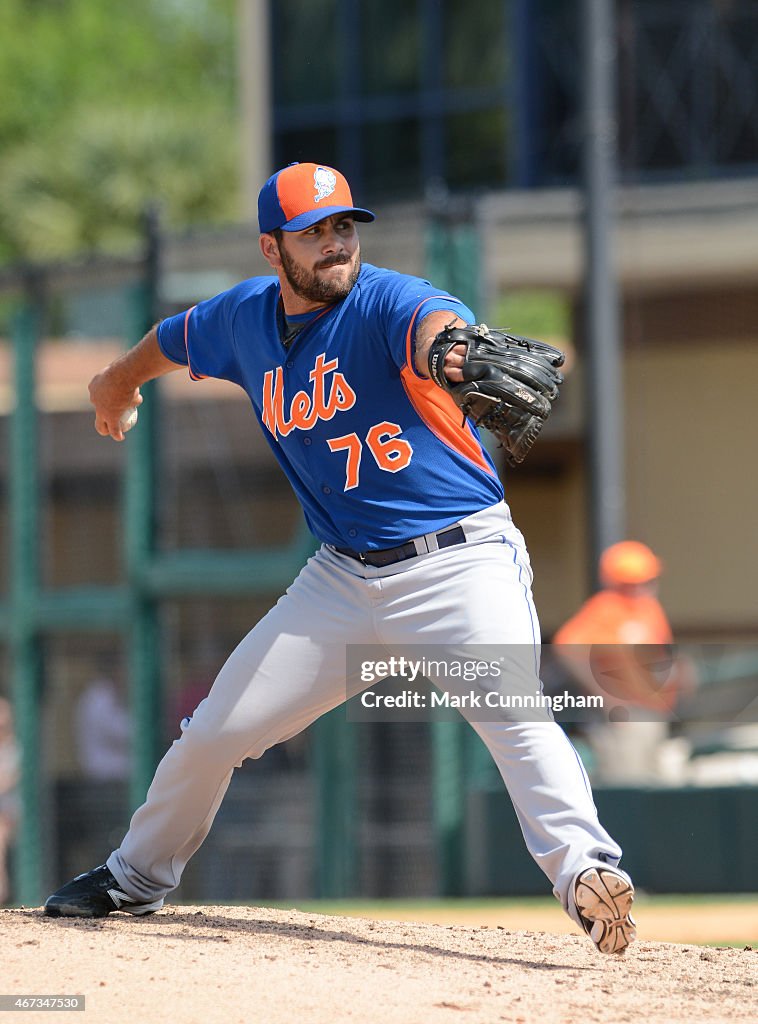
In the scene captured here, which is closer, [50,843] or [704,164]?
[50,843]

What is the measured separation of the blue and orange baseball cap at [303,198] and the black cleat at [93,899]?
1886mm

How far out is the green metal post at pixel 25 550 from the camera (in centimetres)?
962

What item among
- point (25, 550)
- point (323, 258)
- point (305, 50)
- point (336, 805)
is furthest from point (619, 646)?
point (305, 50)

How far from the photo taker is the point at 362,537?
407cm

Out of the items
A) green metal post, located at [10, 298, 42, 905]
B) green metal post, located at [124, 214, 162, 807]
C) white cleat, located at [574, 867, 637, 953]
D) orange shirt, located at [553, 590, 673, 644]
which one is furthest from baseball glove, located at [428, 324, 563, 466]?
green metal post, located at [10, 298, 42, 905]

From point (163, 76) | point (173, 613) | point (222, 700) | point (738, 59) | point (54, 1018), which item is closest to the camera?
point (54, 1018)

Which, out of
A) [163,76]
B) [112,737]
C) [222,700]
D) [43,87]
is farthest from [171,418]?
[163,76]

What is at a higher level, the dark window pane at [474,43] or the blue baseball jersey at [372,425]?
the dark window pane at [474,43]

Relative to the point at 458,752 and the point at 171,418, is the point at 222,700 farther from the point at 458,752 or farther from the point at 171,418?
the point at 171,418

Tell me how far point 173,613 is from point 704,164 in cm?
645

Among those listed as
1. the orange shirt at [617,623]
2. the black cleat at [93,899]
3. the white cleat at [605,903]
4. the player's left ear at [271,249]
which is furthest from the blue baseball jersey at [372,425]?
the orange shirt at [617,623]

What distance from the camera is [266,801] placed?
895cm

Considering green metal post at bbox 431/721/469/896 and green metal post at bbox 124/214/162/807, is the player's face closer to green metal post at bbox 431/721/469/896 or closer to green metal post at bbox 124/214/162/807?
green metal post at bbox 431/721/469/896

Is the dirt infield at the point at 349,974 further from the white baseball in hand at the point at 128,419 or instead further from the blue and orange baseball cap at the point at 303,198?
the blue and orange baseball cap at the point at 303,198
